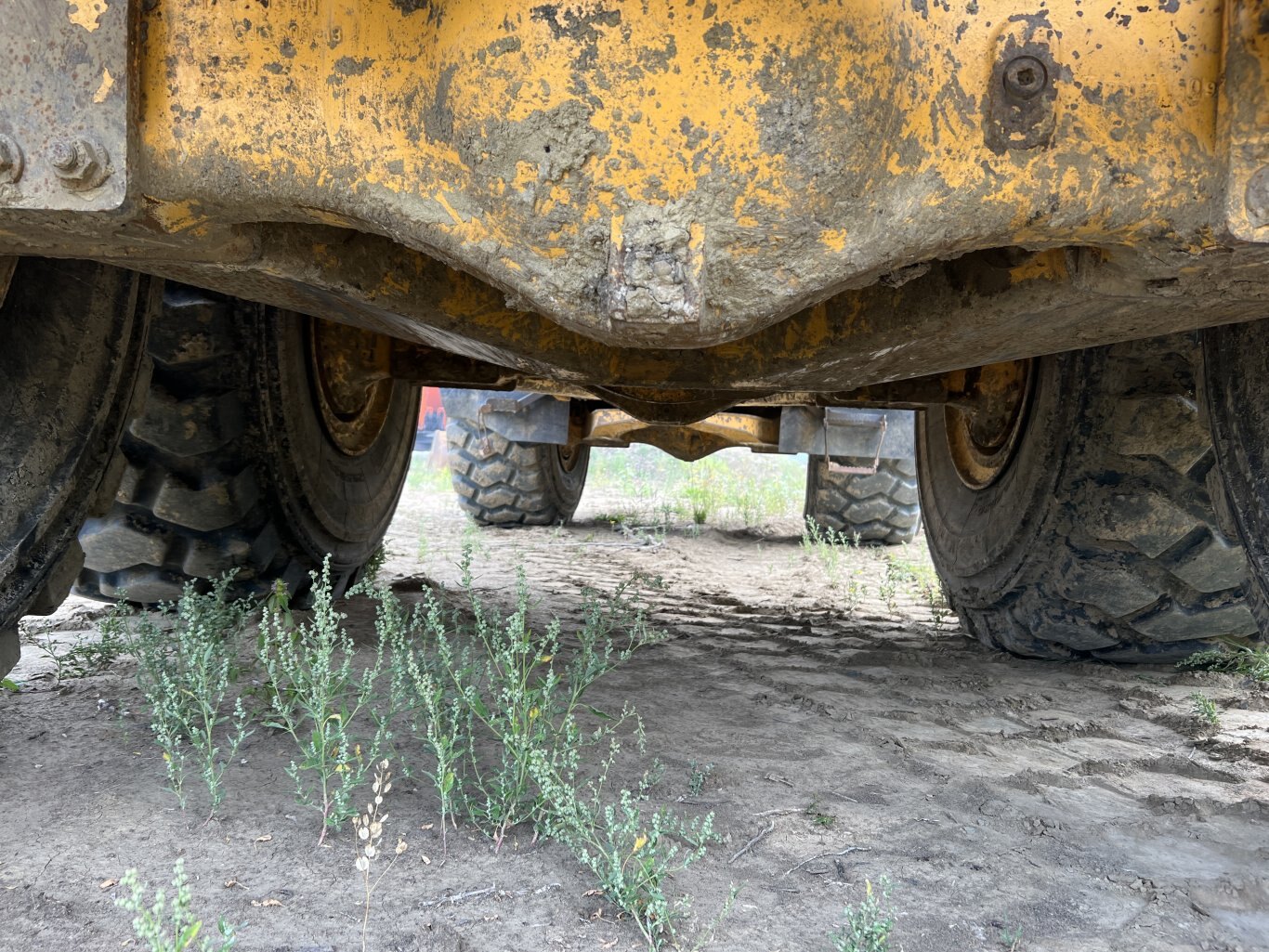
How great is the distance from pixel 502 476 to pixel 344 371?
11.5ft

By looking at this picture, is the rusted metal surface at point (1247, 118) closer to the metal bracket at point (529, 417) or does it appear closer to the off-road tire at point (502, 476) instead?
the metal bracket at point (529, 417)

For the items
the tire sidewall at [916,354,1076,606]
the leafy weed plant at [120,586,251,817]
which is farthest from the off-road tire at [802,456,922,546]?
the leafy weed plant at [120,586,251,817]

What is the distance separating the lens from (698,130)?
98cm

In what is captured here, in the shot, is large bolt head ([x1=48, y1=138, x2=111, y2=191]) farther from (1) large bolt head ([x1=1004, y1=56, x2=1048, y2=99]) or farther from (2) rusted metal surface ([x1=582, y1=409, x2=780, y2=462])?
(2) rusted metal surface ([x1=582, y1=409, x2=780, y2=462])

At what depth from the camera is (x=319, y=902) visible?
4.09 ft

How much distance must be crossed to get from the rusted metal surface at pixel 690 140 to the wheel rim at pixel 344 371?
1427mm

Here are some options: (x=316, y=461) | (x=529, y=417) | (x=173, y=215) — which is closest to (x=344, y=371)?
(x=316, y=461)

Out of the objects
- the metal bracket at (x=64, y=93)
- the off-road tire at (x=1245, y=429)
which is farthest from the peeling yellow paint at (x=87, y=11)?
the off-road tire at (x=1245, y=429)

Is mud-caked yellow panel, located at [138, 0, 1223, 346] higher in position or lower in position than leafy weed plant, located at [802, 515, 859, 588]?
higher

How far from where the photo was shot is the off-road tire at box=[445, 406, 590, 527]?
603cm

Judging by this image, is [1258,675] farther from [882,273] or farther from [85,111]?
[85,111]

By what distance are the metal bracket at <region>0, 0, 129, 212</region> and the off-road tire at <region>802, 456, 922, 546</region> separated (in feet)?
17.1

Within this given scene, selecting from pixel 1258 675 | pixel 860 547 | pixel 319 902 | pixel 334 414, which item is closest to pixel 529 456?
pixel 860 547

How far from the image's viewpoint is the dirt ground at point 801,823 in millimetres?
1238
